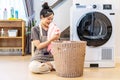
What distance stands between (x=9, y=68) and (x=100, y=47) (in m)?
1.37

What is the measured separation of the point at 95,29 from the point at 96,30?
22 mm

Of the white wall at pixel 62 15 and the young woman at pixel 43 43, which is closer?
the young woman at pixel 43 43

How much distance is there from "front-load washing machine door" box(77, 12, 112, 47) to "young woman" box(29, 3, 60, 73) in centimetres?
56

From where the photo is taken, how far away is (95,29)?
3.46m

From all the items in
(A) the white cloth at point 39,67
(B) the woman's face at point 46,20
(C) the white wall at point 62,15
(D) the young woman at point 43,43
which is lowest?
(A) the white cloth at point 39,67

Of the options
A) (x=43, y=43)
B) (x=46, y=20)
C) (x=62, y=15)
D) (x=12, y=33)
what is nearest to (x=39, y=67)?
(x=43, y=43)

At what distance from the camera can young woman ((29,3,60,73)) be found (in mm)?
3008

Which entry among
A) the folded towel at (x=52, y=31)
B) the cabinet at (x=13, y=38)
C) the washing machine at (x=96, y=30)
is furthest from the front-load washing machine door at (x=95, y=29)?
the cabinet at (x=13, y=38)

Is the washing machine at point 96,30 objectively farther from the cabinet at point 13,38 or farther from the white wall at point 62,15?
the cabinet at point 13,38

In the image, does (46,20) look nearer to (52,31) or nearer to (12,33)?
(52,31)

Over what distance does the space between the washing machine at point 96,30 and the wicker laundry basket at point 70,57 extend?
68 centimetres

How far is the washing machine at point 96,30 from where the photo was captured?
11.2 ft

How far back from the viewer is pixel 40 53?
3.09 m

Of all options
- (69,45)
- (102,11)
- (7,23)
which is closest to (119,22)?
(102,11)
